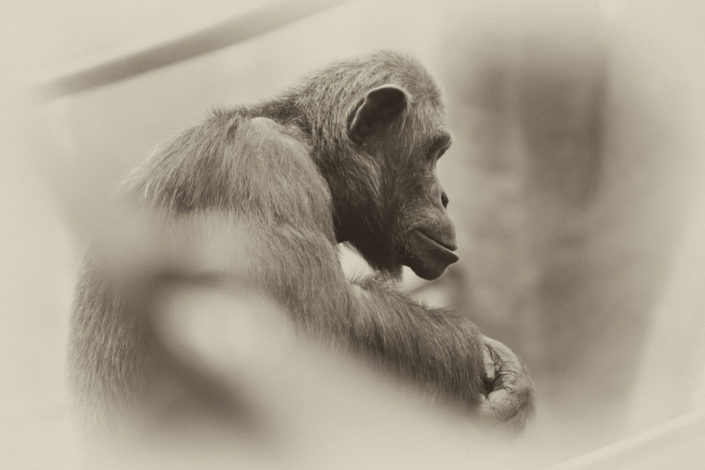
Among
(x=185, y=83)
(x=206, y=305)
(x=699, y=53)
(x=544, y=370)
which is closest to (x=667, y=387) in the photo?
(x=544, y=370)

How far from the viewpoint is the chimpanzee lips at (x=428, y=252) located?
3.51 feet

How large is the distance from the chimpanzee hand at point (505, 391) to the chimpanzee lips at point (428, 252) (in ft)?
0.47

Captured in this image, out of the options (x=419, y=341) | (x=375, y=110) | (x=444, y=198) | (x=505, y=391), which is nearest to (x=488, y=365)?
(x=505, y=391)

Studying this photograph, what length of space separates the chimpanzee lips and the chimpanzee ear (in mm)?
178

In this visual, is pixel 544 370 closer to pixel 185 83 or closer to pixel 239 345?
pixel 239 345

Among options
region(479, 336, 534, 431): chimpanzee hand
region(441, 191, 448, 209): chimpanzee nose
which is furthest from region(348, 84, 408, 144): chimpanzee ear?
region(479, 336, 534, 431): chimpanzee hand

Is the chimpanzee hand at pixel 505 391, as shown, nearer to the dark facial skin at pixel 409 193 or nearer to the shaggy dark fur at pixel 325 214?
the shaggy dark fur at pixel 325 214

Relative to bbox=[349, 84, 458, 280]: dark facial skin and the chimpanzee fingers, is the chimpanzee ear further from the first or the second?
the chimpanzee fingers

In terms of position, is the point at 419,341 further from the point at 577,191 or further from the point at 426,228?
the point at 577,191

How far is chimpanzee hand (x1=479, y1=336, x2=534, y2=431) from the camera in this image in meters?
1.02

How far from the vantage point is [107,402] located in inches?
37.6

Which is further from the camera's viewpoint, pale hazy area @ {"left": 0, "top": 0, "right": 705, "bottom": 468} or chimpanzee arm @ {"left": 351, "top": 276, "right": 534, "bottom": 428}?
pale hazy area @ {"left": 0, "top": 0, "right": 705, "bottom": 468}

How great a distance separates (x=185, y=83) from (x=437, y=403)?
2.03ft

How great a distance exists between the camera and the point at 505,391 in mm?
1035
